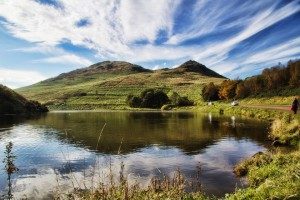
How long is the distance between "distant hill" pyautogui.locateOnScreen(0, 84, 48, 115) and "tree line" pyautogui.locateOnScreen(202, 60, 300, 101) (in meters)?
70.9

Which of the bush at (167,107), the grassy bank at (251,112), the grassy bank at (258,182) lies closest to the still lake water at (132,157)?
the grassy bank at (258,182)

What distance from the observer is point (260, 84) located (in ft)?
455

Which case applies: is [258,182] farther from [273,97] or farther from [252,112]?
[273,97]

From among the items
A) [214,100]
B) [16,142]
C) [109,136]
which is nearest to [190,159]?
[109,136]

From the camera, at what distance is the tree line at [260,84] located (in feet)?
429

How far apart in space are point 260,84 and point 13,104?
88.4 meters

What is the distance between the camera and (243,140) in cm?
4894

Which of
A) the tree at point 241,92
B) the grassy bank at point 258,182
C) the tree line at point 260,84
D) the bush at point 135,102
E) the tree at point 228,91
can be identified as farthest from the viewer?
the bush at point 135,102

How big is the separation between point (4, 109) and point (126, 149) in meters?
89.3

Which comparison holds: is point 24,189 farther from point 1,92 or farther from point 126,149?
point 1,92

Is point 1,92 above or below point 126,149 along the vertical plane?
above

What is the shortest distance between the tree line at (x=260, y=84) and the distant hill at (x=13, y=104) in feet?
233

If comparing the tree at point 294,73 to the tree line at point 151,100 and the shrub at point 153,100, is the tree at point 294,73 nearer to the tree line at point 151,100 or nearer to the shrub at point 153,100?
the tree line at point 151,100

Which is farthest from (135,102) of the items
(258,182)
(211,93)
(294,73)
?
(258,182)
